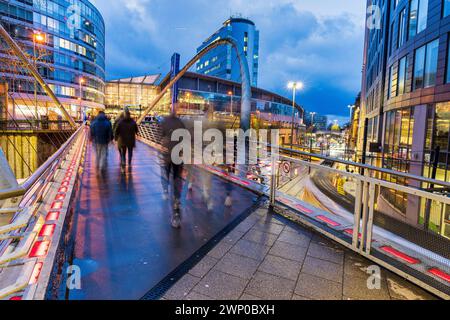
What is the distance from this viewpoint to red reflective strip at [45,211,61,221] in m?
4.35

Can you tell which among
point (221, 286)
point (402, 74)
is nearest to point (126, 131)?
point (221, 286)

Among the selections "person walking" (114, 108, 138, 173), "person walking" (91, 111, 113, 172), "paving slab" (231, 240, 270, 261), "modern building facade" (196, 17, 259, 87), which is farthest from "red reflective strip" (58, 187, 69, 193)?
"modern building facade" (196, 17, 259, 87)

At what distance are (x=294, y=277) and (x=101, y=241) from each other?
2.63 meters

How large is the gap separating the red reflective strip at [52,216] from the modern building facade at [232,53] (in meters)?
120

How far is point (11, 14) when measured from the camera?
51812 mm

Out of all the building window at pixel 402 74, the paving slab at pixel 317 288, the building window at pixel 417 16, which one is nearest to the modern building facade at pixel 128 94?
the building window at pixel 402 74

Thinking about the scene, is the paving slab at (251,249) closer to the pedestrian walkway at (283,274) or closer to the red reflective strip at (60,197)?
the pedestrian walkway at (283,274)

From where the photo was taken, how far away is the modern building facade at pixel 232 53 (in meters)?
124

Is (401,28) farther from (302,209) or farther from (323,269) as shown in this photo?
(323,269)

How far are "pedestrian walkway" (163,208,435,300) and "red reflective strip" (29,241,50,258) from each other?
165cm

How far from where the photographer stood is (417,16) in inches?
715

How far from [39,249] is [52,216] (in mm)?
1221

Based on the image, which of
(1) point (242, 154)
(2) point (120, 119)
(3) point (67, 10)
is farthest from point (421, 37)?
(3) point (67, 10)
